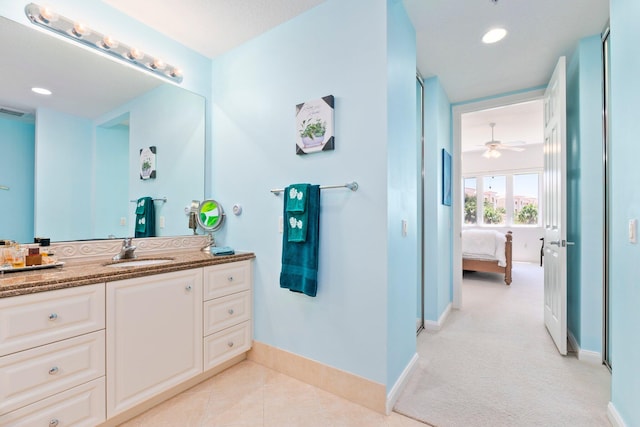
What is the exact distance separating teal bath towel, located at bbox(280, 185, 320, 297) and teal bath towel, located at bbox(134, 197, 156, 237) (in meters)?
1.10

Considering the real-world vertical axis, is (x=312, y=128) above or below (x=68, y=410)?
above

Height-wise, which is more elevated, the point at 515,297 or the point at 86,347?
the point at 86,347

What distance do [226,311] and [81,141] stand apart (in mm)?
1484

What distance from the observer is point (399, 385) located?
1854mm

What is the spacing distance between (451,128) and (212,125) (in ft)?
9.08

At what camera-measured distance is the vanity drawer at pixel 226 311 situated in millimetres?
1987

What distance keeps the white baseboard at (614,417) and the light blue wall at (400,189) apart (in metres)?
1.06

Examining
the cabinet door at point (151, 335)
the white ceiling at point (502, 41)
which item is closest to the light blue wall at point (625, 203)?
the white ceiling at point (502, 41)

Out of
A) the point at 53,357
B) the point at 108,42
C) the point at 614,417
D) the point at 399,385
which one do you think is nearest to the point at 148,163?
the point at 108,42

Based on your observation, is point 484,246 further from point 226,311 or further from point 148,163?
point 148,163

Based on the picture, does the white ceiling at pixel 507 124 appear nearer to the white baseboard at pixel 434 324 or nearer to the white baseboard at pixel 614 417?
the white baseboard at pixel 434 324

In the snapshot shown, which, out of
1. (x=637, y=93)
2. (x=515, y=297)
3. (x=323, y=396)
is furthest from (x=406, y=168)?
(x=515, y=297)

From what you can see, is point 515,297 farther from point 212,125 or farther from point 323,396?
point 212,125

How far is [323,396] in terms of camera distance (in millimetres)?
1854
